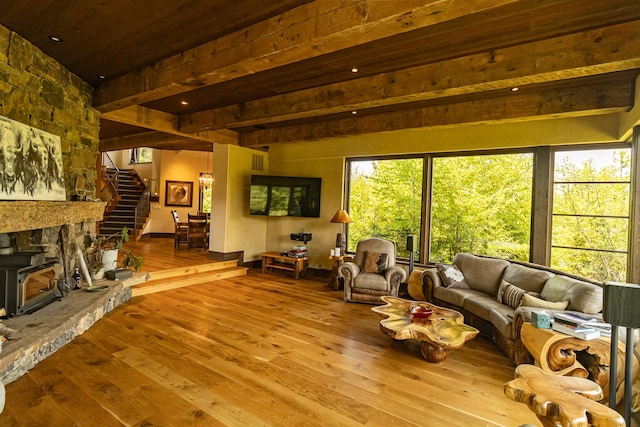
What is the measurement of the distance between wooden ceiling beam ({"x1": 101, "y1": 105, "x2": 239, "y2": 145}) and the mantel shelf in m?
1.63

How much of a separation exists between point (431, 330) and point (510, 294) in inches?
53.9

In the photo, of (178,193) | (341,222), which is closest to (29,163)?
(341,222)

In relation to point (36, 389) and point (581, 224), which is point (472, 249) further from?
point (36, 389)

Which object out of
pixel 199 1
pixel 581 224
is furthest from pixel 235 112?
pixel 581 224

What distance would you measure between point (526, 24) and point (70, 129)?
515cm

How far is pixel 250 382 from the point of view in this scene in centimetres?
273

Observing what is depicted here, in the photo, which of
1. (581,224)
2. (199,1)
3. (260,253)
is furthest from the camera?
(260,253)

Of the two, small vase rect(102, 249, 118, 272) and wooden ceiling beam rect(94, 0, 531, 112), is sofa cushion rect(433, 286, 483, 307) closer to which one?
wooden ceiling beam rect(94, 0, 531, 112)

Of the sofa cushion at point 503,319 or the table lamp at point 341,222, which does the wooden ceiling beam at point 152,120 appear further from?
the sofa cushion at point 503,319

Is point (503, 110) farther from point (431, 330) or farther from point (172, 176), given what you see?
point (172, 176)

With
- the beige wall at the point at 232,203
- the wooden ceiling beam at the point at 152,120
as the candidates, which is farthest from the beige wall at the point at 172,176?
the wooden ceiling beam at the point at 152,120

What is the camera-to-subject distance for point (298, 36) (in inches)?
100

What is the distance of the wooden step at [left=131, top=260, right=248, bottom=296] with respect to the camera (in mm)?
5311

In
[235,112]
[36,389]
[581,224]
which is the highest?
[235,112]
